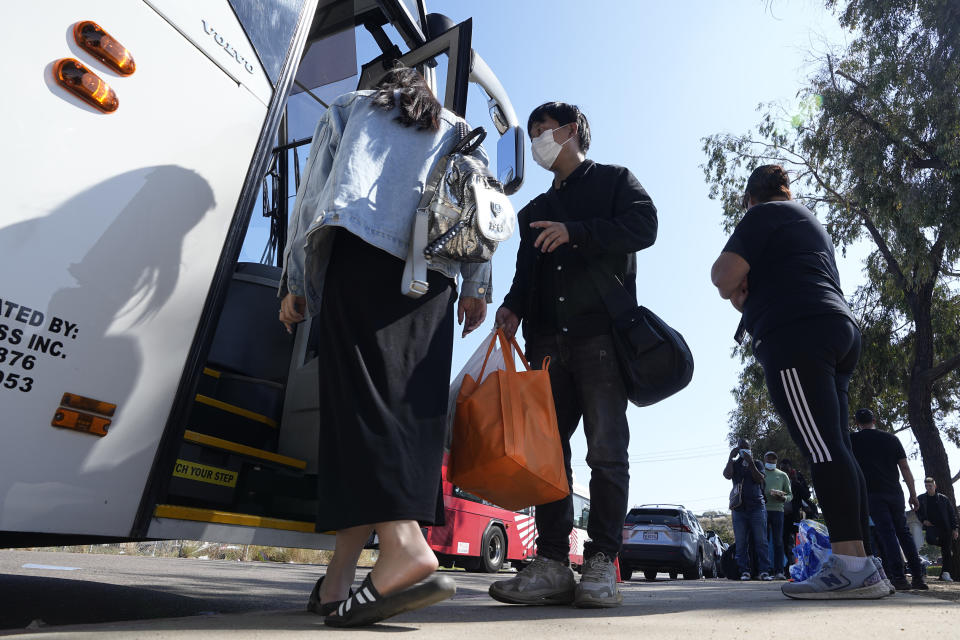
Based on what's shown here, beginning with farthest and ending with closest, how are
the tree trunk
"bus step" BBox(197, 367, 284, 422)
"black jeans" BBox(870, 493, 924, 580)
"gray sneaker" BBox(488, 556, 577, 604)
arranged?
1. the tree trunk
2. "black jeans" BBox(870, 493, 924, 580)
3. "bus step" BBox(197, 367, 284, 422)
4. "gray sneaker" BBox(488, 556, 577, 604)

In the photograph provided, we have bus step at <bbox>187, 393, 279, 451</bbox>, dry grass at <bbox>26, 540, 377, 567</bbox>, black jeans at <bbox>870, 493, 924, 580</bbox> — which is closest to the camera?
bus step at <bbox>187, 393, 279, 451</bbox>

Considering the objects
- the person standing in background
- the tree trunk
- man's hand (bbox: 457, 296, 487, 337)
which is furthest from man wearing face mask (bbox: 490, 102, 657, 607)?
the tree trunk

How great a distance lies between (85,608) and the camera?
109 inches

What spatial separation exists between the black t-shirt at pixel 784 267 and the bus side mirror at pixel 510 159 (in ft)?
4.12

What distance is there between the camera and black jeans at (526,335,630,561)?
9.45 ft

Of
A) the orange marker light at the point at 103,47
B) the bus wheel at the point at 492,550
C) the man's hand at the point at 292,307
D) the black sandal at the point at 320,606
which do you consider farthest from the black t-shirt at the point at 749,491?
the orange marker light at the point at 103,47

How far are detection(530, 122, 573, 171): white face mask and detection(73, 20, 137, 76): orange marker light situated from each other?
183cm

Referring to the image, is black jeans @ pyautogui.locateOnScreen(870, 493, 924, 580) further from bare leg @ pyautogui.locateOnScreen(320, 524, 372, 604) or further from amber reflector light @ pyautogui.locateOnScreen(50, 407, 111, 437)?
amber reflector light @ pyautogui.locateOnScreen(50, 407, 111, 437)

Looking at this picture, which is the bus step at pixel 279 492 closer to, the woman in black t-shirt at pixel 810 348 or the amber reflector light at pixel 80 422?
the amber reflector light at pixel 80 422

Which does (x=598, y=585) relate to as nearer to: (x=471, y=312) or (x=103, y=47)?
(x=471, y=312)

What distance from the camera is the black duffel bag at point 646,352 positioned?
9.53 feet

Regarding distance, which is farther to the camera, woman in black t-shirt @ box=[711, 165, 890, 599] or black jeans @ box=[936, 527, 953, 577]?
black jeans @ box=[936, 527, 953, 577]

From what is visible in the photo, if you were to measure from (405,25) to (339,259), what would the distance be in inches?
98.5

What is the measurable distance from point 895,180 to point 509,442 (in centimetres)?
1220
